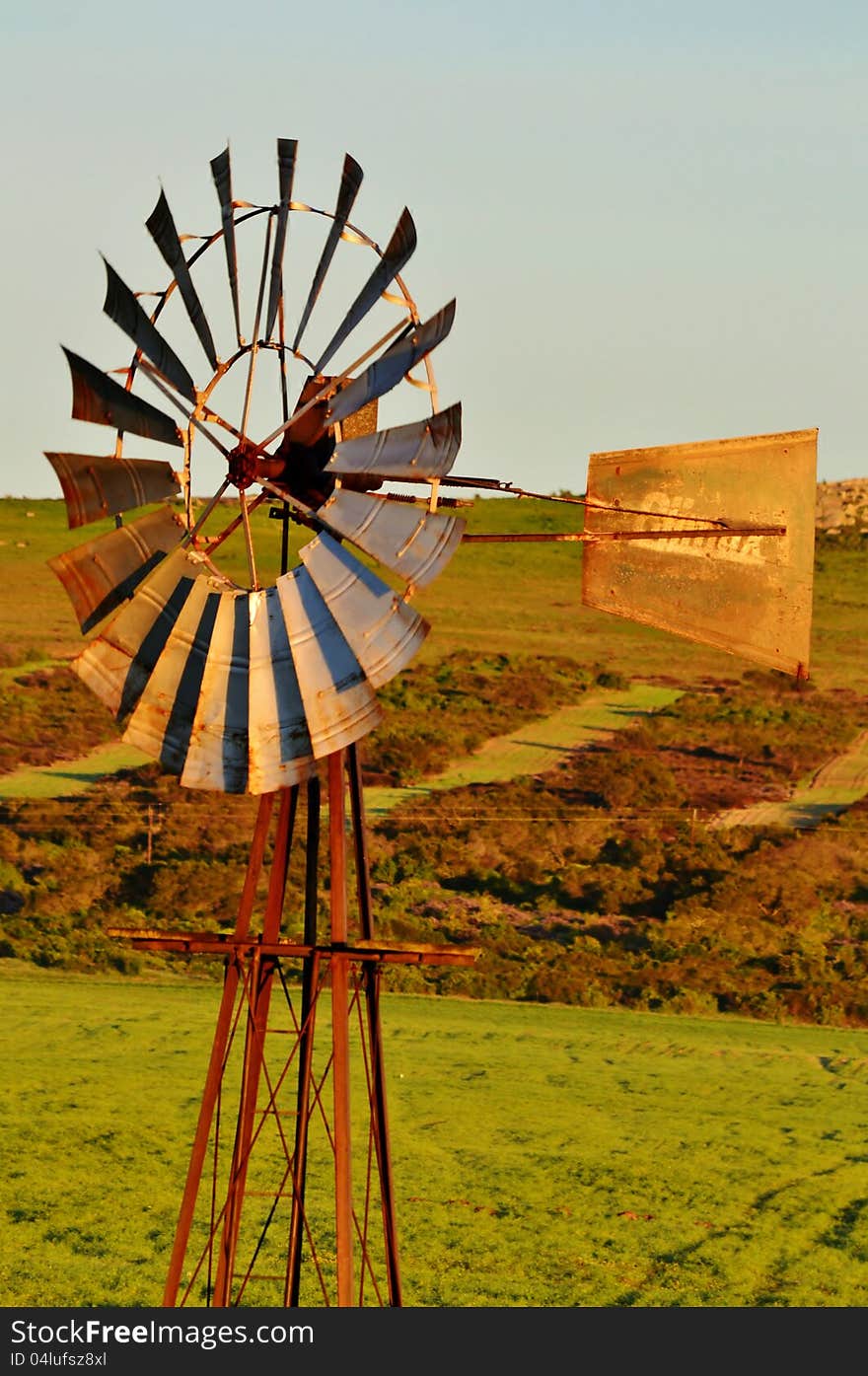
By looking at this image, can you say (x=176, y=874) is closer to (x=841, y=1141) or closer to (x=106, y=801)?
(x=106, y=801)

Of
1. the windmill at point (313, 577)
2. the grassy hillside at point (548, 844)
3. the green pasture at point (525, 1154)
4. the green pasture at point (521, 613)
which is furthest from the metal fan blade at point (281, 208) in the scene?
the green pasture at point (521, 613)

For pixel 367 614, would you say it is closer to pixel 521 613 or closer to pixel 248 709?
pixel 248 709

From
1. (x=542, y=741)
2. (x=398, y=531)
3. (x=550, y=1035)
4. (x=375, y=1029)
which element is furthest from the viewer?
(x=542, y=741)

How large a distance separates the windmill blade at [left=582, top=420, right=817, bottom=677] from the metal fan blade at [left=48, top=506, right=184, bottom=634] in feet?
7.26

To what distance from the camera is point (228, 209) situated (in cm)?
906

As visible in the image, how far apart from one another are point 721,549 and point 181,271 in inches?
114

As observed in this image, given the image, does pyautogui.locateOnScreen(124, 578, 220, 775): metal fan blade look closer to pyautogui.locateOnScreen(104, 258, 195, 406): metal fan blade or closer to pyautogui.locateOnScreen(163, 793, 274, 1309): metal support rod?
pyautogui.locateOnScreen(163, 793, 274, 1309): metal support rod

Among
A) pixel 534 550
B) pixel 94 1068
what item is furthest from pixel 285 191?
pixel 534 550

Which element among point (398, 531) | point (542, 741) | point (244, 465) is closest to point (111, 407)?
point (244, 465)

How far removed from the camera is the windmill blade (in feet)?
31.3

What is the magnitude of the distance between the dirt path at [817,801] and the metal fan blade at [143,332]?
25.6 metres

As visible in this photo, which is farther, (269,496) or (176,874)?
(176,874)

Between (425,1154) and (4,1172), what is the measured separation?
343cm
